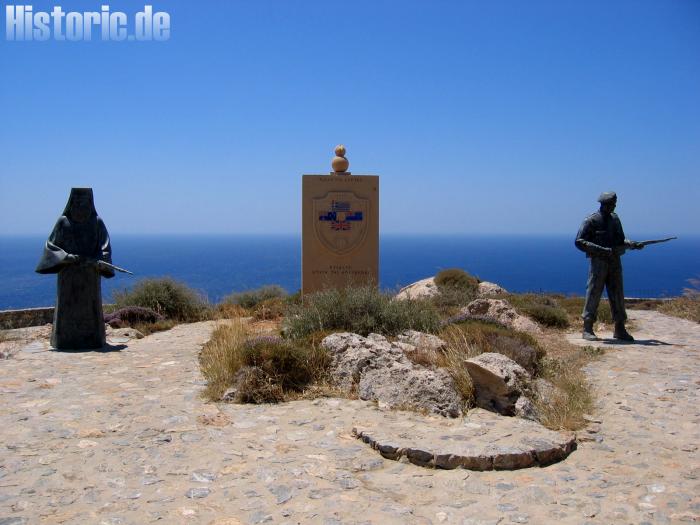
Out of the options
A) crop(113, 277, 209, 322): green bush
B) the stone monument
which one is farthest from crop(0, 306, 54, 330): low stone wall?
the stone monument

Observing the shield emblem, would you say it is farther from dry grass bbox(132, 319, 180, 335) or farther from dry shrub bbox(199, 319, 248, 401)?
dry shrub bbox(199, 319, 248, 401)

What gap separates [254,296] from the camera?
16.9 metres

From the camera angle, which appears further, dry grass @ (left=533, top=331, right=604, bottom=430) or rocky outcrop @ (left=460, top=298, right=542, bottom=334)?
rocky outcrop @ (left=460, top=298, right=542, bottom=334)

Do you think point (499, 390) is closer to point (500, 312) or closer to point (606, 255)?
point (606, 255)

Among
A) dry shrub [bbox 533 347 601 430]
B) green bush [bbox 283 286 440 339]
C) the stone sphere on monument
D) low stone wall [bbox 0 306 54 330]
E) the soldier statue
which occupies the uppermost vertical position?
the stone sphere on monument

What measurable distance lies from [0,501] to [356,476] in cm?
241

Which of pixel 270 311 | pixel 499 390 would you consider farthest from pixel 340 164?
pixel 499 390

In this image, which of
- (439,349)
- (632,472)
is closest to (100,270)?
(439,349)

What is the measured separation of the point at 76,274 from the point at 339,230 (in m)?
5.38

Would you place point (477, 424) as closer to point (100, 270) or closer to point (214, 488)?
point (214, 488)

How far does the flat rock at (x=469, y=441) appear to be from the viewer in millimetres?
4773

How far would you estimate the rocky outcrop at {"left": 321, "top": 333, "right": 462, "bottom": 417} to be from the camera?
20.2 feet

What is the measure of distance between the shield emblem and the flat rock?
7497mm

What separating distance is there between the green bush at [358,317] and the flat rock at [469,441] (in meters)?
3.27
